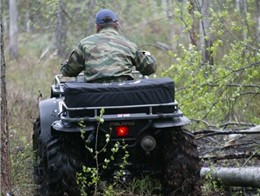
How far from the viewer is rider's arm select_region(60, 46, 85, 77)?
27.9 feet

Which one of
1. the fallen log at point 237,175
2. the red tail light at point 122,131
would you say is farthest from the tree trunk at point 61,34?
the red tail light at point 122,131

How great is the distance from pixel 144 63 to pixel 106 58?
63 centimetres

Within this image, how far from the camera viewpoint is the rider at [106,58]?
26.7ft

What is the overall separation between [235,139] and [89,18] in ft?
49.7

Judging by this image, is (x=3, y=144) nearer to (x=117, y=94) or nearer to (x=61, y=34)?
(x=117, y=94)

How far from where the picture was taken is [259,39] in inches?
520

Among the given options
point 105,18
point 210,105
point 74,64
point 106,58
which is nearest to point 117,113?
point 106,58

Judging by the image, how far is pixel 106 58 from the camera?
26.8ft

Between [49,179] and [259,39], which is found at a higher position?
[259,39]

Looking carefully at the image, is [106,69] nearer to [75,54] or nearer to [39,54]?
[75,54]

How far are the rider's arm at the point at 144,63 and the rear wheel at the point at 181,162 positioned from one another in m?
1.07

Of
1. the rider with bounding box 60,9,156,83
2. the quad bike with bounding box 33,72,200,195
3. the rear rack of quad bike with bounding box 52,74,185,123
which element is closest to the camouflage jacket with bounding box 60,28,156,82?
the rider with bounding box 60,9,156,83

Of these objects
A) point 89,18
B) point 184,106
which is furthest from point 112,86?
point 89,18

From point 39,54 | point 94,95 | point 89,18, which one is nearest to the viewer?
point 94,95
